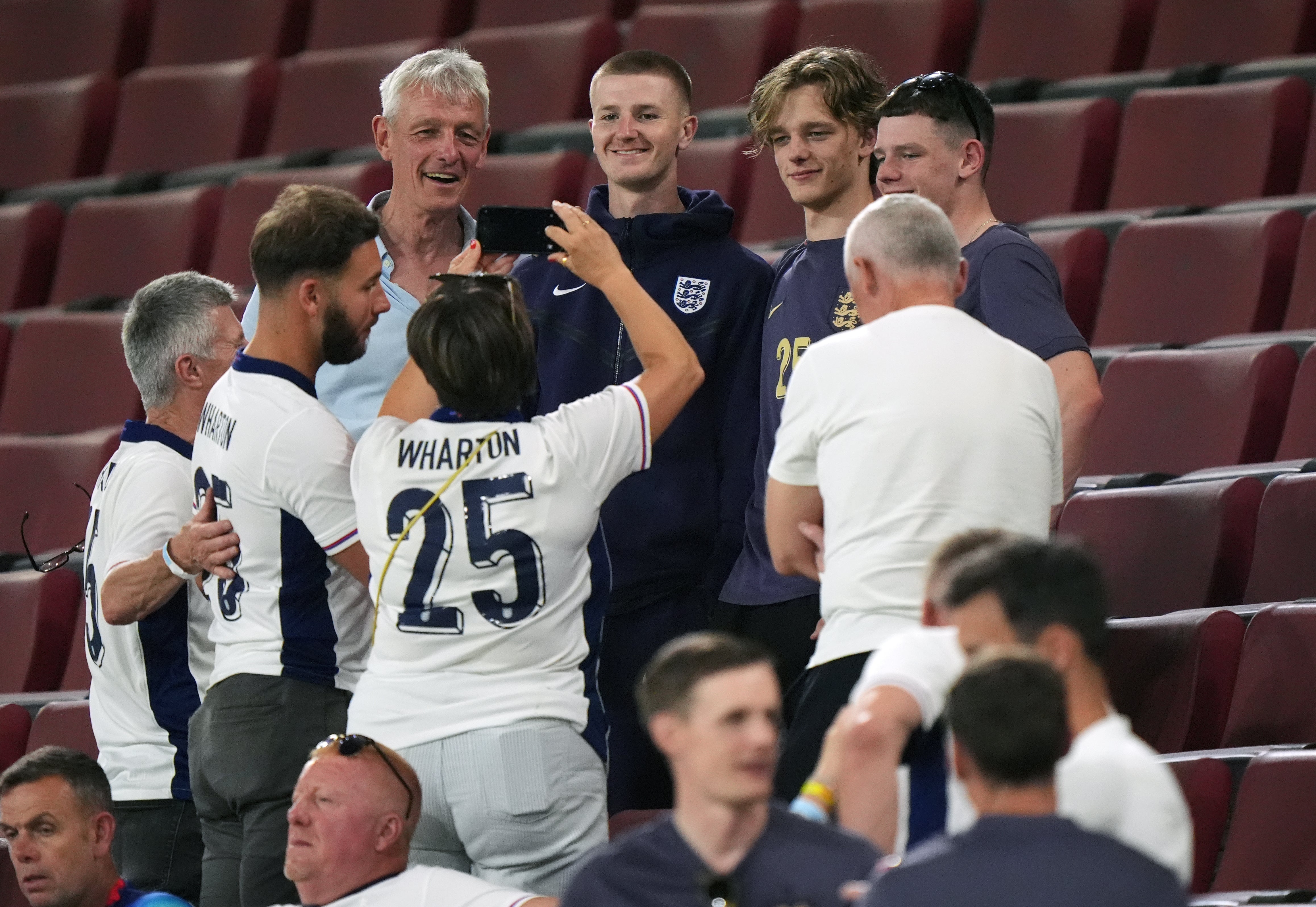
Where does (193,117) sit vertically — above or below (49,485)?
above

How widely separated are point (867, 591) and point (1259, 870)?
848mm

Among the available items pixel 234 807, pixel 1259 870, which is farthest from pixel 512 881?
pixel 1259 870

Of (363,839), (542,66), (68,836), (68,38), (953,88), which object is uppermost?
(68,38)

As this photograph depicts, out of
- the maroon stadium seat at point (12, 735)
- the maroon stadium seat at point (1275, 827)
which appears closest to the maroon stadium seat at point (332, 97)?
the maroon stadium seat at point (12, 735)

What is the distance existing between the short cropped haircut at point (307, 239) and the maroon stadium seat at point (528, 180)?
6.92ft

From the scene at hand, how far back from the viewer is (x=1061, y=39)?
4.73m

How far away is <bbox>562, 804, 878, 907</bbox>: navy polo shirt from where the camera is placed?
1.67 meters

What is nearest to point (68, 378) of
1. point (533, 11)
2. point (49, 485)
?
point (49, 485)

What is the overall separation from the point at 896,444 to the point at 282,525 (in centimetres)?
85

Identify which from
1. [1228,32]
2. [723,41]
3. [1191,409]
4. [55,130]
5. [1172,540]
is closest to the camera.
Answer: [1172,540]

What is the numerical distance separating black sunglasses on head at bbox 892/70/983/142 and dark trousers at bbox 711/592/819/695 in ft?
2.43

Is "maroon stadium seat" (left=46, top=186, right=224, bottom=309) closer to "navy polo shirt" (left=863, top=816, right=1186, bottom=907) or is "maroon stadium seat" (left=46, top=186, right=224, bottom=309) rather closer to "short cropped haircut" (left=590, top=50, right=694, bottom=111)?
"short cropped haircut" (left=590, top=50, right=694, bottom=111)

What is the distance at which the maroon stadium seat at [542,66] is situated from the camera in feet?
16.9

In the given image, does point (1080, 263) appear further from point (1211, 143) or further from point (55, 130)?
point (55, 130)
